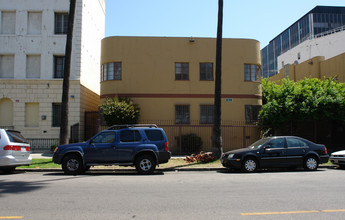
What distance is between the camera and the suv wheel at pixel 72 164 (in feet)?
36.1

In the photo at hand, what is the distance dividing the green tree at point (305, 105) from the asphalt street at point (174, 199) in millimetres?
8531

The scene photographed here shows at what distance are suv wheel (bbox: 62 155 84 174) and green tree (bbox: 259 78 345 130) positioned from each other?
11984 mm

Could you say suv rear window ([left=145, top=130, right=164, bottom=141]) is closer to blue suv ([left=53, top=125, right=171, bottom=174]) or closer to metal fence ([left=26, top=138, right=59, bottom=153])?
blue suv ([left=53, top=125, right=171, bottom=174])

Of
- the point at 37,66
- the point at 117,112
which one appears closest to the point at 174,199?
the point at 117,112

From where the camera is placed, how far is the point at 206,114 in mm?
19859

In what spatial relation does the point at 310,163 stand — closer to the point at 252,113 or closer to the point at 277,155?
the point at 277,155

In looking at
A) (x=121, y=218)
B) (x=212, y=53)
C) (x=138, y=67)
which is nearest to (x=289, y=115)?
(x=212, y=53)

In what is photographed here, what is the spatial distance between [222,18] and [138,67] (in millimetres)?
7367

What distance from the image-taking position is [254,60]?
20.6 meters

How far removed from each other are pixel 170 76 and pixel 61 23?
334 inches

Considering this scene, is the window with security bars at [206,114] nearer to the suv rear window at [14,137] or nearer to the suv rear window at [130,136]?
the suv rear window at [130,136]

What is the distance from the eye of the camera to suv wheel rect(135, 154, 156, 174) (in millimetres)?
11062

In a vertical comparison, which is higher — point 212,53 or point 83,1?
point 83,1

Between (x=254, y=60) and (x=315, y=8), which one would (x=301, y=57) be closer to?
(x=254, y=60)
